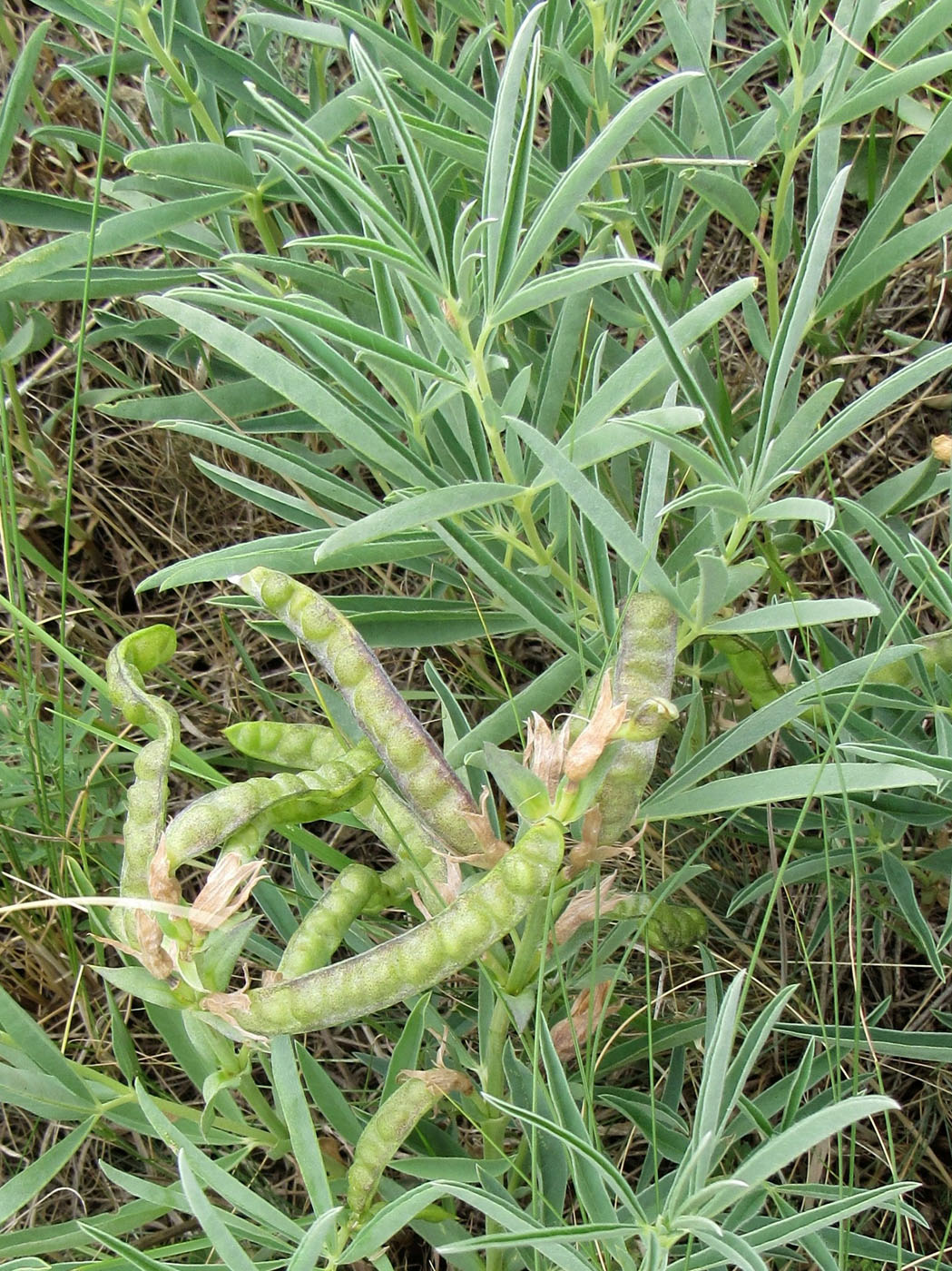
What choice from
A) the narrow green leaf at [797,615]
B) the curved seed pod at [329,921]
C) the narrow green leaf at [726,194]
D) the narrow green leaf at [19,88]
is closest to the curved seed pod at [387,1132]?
the curved seed pod at [329,921]

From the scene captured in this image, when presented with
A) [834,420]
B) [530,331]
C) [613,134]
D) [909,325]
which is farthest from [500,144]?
[909,325]

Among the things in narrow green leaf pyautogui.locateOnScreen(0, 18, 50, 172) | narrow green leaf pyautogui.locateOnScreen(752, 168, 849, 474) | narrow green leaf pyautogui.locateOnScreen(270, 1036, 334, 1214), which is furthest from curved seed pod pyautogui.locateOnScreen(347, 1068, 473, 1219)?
narrow green leaf pyautogui.locateOnScreen(0, 18, 50, 172)

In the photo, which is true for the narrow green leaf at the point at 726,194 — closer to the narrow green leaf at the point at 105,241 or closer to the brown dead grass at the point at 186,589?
the brown dead grass at the point at 186,589

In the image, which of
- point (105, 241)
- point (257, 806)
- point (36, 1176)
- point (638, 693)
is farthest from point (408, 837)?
point (105, 241)

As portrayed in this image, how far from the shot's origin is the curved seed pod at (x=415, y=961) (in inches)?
37.6

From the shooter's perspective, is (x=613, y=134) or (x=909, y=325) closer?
(x=613, y=134)

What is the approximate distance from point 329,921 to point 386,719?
0.65ft

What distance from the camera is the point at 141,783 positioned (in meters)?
1.07

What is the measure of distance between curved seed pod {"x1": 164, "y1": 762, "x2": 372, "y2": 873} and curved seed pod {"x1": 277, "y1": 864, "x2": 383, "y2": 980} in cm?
7

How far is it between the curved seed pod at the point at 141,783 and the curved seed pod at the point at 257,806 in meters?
0.03

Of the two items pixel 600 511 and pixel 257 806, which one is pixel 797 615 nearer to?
pixel 600 511

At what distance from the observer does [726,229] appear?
2186 mm

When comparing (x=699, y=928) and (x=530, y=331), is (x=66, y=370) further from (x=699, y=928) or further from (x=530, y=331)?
(x=699, y=928)

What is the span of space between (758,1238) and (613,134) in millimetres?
938
